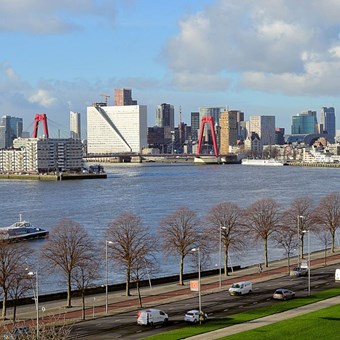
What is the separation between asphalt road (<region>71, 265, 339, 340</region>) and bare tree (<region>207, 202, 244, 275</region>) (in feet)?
8.55

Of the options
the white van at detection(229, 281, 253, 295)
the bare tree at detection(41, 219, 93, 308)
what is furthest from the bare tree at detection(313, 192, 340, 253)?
the bare tree at detection(41, 219, 93, 308)

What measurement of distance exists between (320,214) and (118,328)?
12.0 metres

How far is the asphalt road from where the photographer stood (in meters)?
11.9

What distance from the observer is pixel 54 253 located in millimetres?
16188

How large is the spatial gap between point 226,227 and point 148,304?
562cm

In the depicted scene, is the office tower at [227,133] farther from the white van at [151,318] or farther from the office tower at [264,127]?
the white van at [151,318]

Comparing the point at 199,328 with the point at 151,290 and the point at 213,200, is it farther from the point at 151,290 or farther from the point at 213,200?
the point at 213,200

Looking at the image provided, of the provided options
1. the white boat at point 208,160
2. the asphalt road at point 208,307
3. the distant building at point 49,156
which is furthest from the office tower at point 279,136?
the asphalt road at point 208,307

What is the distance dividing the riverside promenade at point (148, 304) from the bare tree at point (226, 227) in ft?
3.06

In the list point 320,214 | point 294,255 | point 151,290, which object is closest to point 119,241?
point 151,290

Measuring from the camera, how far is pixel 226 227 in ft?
64.6

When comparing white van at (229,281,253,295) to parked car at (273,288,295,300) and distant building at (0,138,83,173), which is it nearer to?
parked car at (273,288,295,300)

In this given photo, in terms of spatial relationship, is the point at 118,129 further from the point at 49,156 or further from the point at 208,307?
the point at 208,307

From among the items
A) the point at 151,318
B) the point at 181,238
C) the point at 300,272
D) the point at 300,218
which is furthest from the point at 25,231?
the point at 151,318
